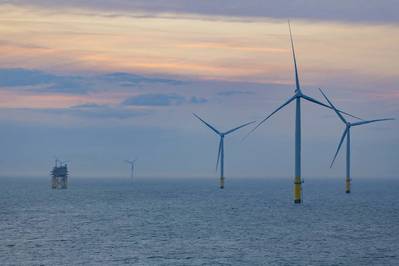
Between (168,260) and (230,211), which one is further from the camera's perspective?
(230,211)

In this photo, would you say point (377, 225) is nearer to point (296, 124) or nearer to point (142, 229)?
point (296, 124)

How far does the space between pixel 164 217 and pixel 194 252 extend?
57497mm

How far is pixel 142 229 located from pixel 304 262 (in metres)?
41.2

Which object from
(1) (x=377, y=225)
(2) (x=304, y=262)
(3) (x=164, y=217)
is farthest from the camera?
(3) (x=164, y=217)

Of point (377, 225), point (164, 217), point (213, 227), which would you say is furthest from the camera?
point (164, 217)

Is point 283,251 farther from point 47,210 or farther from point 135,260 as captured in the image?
point 47,210

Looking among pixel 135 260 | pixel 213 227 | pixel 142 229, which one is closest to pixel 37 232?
pixel 142 229

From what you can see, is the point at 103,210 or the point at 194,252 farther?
the point at 103,210

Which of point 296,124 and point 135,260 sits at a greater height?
point 296,124

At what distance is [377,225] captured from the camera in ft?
417

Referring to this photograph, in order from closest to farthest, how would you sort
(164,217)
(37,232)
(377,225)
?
(37,232) < (377,225) < (164,217)

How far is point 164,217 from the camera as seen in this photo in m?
142

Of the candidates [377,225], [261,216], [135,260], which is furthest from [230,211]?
[135,260]

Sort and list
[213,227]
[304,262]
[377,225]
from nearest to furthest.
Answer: [304,262]
[213,227]
[377,225]
